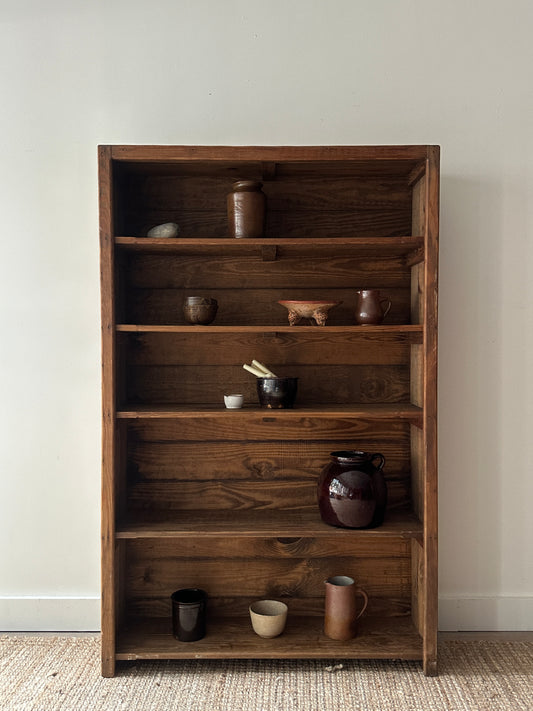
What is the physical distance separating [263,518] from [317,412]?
1.57 ft

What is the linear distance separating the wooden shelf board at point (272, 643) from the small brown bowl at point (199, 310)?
112 cm

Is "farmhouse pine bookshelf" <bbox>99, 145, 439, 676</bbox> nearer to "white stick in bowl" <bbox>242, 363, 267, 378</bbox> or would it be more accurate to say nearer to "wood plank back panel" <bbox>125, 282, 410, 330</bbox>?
"wood plank back panel" <bbox>125, 282, 410, 330</bbox>

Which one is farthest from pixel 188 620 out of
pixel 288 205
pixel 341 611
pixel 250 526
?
pixel 288 205

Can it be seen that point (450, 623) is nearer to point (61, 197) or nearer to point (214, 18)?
point (61, 197)

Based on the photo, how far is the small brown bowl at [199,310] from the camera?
2.27m

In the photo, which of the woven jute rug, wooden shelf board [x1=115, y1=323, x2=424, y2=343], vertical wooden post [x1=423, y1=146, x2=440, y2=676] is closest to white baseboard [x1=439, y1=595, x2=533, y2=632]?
the woven jute rug

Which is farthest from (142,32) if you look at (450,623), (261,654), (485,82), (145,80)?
(450,623)

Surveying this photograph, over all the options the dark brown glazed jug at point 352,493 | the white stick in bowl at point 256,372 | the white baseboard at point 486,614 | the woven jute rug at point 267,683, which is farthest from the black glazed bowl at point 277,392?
the white baseboard at point 486,614

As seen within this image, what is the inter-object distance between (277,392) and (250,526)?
0.48 meters

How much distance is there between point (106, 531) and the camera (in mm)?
2221

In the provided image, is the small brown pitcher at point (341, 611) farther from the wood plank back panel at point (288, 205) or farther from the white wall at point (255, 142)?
the wood plank back panel at point (288, 205)

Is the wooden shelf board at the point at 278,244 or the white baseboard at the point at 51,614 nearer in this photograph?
the wooden shelf board at the point at 278,244

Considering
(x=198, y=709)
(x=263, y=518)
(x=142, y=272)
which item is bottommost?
(x=198, y=709)

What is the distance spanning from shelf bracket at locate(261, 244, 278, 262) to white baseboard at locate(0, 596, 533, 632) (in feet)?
4.80
